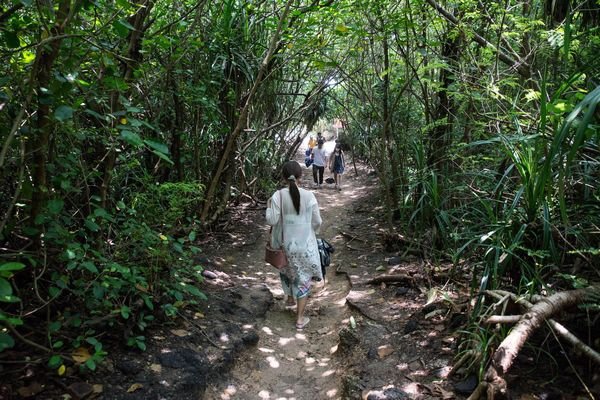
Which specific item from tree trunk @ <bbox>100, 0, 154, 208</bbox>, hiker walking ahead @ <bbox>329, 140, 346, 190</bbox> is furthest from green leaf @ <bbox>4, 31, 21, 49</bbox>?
hiker walking ahead @ <bbox>329, 140, 346, 190</bbox>

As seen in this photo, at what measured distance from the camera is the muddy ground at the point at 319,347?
2588 millimetres

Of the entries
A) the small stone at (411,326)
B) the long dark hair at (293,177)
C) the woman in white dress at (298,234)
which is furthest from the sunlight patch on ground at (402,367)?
the long dark hair at (293,177)

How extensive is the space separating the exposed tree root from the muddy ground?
0.31 metres

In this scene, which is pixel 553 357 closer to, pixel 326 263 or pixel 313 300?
pixel 326 263

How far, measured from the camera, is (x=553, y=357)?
7.88 ft

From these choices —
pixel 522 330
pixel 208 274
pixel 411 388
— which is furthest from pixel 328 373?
pixel 208 274

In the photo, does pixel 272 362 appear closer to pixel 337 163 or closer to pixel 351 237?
pixel 351 237

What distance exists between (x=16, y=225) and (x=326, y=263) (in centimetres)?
289

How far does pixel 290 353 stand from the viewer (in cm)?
387

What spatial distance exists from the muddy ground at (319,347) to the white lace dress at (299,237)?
19.9 inches

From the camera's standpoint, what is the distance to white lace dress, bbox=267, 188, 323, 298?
13.9ft

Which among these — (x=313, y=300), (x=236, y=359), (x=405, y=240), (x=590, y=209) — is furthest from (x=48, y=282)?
(x=405, y=240)

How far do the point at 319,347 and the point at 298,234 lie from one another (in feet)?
3.53

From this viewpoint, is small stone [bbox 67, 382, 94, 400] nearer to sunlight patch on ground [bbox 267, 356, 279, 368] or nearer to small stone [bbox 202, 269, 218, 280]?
sunlight patch on ground [bbox 267, 356, 279, 368]
